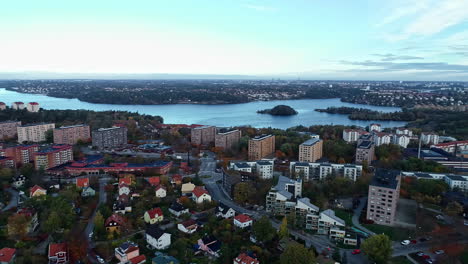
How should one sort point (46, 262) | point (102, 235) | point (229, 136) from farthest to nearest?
point (229, 136) → point (102, 235) → point (46, 262)

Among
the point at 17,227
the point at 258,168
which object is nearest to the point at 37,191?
the point at 17,227

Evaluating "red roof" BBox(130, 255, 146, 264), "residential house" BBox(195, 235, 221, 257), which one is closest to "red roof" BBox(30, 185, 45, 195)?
"red roof" BBox(130, 255, 146, 264)

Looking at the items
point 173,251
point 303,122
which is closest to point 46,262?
point 173,251

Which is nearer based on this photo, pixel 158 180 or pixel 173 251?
pixel 173 251

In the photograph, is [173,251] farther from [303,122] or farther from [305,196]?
[303,122]

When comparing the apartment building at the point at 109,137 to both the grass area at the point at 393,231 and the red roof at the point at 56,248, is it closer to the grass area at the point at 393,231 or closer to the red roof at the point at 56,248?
the red roof at the point at 56,248

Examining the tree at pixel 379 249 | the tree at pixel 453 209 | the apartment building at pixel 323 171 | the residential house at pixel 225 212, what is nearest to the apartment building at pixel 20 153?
→ the residential house at pixel 225 212
